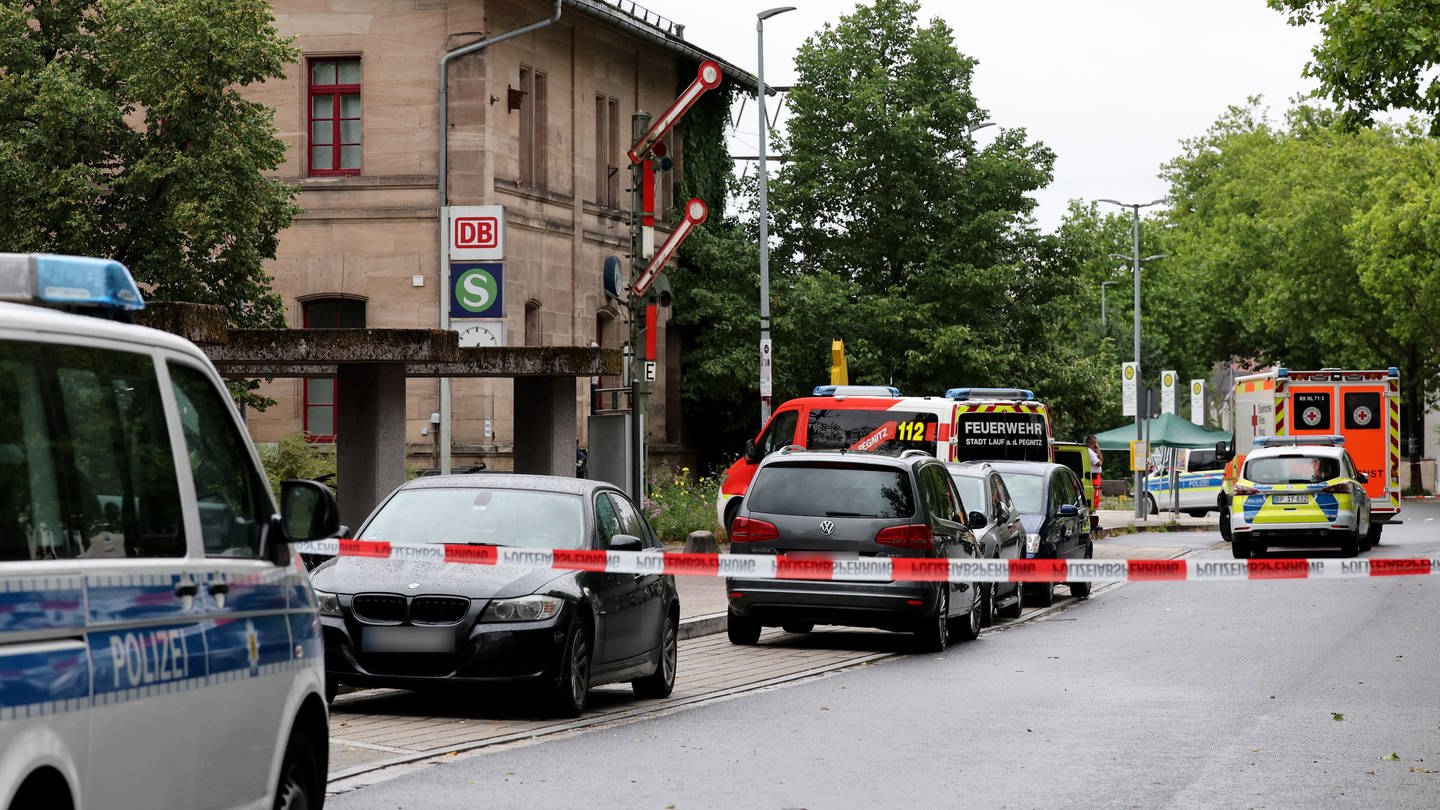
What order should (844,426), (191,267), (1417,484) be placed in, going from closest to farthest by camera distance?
(844,426), (191,267), (1417,484)

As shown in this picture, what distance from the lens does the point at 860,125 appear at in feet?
159

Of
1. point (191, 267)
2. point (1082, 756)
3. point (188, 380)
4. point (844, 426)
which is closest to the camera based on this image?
point (188, 380)

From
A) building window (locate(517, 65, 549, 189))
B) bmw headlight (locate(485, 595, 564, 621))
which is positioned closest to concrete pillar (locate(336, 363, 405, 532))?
bmw headlight (locate(485, 595, 564, 621))

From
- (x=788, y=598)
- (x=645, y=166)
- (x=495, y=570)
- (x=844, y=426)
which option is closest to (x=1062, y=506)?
(x=844, y=426)

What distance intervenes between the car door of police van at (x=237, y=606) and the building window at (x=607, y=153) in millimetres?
36236

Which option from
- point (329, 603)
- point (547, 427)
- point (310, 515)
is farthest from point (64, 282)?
point (547, 427)

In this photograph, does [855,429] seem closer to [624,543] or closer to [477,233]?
[477,233]

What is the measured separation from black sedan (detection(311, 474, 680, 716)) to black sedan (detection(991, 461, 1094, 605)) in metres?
11.0

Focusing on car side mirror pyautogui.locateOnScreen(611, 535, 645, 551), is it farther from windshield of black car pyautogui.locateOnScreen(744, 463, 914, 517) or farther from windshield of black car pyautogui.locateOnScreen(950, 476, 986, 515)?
windshield of black car pyautogui.locateOnScreen(950, 476, 986, 515)

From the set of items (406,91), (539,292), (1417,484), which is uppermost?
(406,91)

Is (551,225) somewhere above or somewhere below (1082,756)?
above

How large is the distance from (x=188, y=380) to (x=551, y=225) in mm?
34255

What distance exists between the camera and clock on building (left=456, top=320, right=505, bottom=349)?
1889cm

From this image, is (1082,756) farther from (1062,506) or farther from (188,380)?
→ (1062,506)
